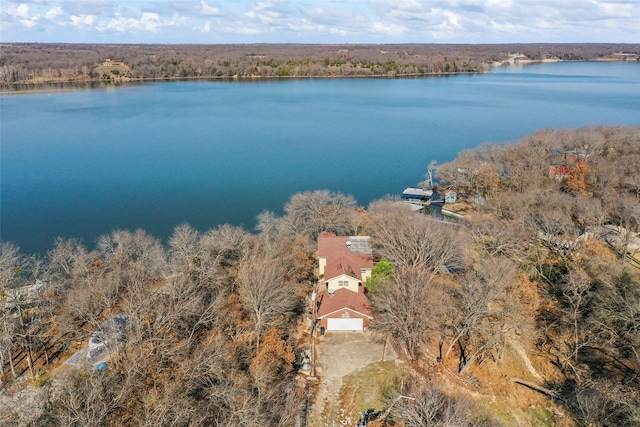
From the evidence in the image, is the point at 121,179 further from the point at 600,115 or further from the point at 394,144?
the point at 600,115

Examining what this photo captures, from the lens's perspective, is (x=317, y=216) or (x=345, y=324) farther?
(x=317, y=216)

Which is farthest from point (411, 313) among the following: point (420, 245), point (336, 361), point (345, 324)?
point (420, 245)

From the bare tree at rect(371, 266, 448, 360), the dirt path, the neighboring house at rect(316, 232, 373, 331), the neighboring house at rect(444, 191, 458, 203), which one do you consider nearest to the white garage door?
the neighboring house at rect(316, 232, 373, 331)

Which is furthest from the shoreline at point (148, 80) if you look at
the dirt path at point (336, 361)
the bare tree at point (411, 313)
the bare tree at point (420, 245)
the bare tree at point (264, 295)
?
the bare tree at point (411, 313)

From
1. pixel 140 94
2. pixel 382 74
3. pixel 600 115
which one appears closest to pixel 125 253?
pixel 600 115

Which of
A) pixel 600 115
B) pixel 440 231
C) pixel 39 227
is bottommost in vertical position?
pixel 39 227

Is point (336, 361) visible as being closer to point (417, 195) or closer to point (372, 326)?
point (372, 326)

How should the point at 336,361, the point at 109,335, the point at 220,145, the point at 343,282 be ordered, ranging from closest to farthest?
the point at 109,335
the point at 336,361
the point at 343,282
the point at 220,145
